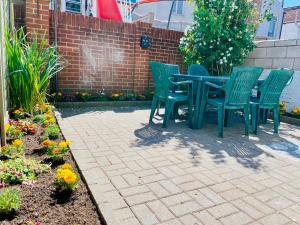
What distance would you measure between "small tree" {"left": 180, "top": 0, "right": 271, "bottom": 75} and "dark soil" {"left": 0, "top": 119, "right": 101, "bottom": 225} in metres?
4.75

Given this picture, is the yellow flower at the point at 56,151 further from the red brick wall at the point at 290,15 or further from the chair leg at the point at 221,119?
the red brick wall at the point at 290,15

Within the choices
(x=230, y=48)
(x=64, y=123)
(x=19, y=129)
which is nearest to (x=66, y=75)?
(x=64, y=123)

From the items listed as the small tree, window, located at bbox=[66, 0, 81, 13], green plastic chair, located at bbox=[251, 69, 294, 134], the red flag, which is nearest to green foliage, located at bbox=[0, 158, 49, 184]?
green plastic chair, located at bbox=[251, 69, 294, 134]

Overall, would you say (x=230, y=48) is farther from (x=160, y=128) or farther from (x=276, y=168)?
(x=276, y=168)

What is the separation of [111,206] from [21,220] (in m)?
0.57

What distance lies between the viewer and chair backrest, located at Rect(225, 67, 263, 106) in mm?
3447

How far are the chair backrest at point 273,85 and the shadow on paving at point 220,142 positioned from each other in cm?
55

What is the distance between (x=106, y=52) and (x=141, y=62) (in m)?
0.94

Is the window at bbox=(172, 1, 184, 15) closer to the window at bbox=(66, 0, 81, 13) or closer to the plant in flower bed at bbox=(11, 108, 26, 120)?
the window at bbox=(66, 0, 81, 13)

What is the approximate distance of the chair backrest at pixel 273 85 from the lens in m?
3.78

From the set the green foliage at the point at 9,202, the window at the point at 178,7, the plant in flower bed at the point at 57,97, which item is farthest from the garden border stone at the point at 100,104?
the window at the point at 178,7

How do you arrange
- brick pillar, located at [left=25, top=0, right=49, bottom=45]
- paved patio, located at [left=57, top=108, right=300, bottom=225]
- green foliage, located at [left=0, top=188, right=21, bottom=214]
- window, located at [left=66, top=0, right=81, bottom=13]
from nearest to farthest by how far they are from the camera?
1. green foliage, located at [left=0, top=188, right=21, bottom=214]
2. paved patio, located at [left=57, top=108, right=300, bottom=225]
3. brick pillar, located at [left=25, top=0, right=49, bottom=45]
4. window, located at [left=66, top=0, right=81, bottom=13]

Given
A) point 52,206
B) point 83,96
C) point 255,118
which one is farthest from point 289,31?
A: point 52,206

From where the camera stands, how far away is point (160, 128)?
4.00 meters
